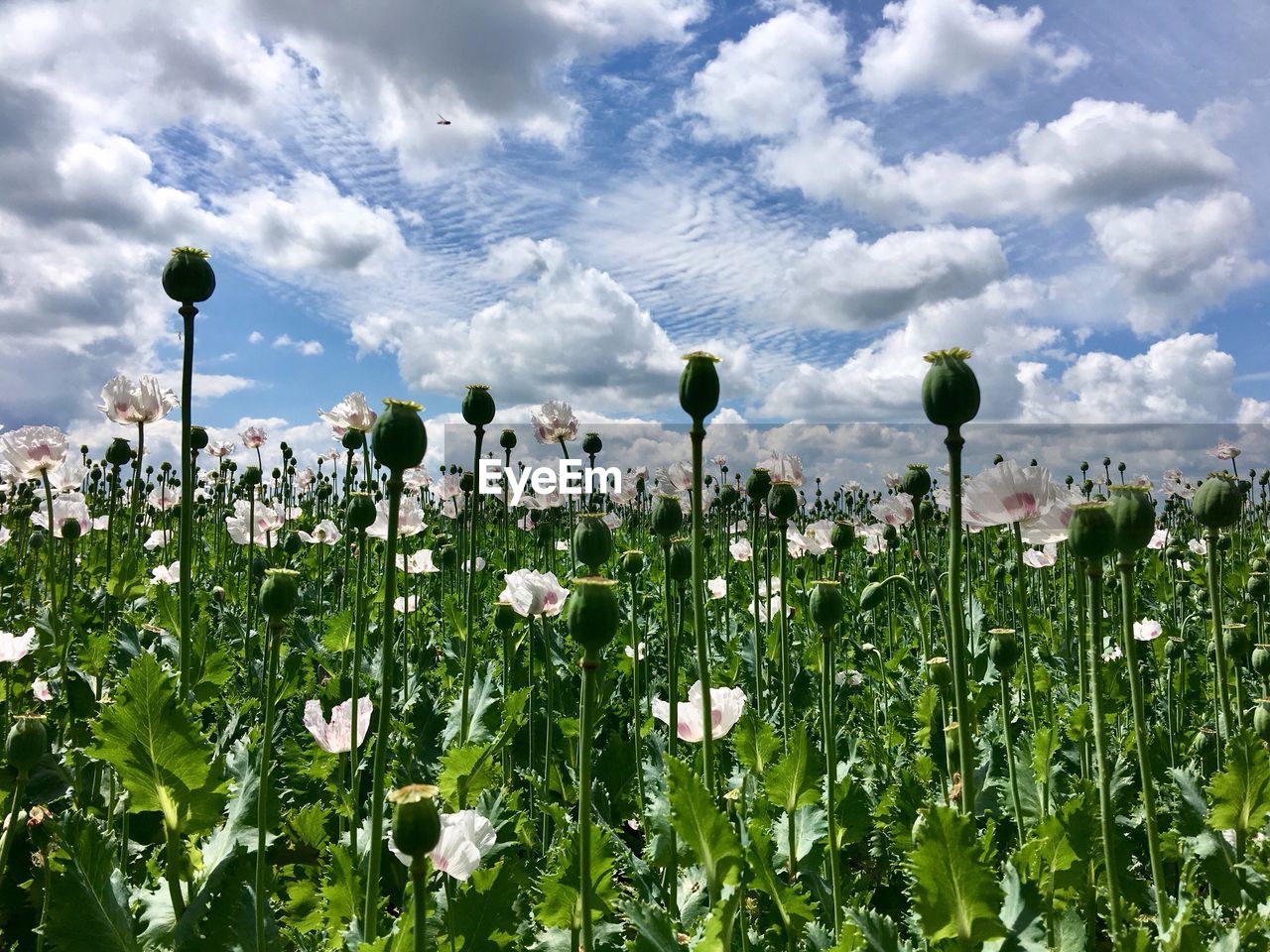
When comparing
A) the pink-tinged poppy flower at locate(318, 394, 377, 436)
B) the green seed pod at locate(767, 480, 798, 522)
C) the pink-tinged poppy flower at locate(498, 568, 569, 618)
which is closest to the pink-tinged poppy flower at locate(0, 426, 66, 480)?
the pink-tinged poppy flower at locate(318, 394, 377, 436)

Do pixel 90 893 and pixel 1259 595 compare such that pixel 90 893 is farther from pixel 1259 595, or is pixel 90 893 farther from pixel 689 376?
pixel 1259 595

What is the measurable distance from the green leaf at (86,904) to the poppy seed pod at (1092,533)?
2.07m

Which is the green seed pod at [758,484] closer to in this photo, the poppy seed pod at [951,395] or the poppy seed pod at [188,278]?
the poppy seed pod at [951,395]

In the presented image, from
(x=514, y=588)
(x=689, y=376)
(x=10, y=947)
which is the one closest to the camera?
(x=689, y=376)

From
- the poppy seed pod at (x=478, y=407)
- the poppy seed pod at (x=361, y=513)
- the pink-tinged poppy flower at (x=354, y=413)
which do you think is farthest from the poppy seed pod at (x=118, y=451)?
the poppy seed pod at (x=478, y=407)

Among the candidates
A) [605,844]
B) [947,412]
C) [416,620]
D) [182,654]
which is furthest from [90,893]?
[416,620]

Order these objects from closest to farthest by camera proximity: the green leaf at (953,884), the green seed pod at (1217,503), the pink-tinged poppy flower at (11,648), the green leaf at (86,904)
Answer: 1. the green leaf at (953,884)
2. the green leaf at (86,904)
3. the green seed pod at (1217,503)
4. the pink-tinged poppy flower at (11,648)

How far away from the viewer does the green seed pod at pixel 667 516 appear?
270 cm

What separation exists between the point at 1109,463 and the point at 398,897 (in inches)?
480

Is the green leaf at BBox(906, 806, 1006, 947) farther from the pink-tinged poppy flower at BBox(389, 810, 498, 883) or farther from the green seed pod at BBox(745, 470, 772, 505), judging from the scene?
the green seed pod at BBox(745, 470, 772, 505)

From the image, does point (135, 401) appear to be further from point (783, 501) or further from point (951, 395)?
point (951, 395)

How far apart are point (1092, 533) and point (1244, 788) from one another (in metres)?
1.23

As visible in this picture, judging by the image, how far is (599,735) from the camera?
13.8 ft

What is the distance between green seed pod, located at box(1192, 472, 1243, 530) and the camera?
2.18 metres
